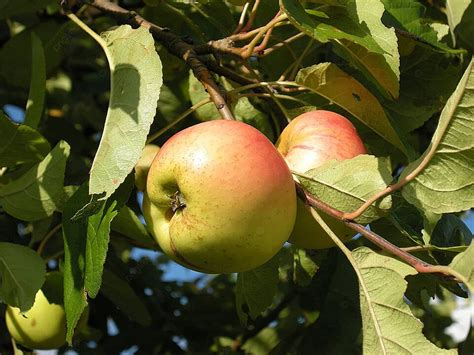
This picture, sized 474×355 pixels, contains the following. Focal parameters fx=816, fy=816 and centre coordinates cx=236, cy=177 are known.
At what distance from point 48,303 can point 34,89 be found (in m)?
0.45

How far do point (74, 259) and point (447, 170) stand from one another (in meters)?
0.60

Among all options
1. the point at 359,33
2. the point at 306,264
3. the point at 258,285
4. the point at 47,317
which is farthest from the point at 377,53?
the point at 47,317

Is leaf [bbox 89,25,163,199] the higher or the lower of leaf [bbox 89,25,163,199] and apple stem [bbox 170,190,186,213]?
the higher

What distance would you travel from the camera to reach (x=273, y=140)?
1.79 m

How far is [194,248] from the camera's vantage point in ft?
3.75

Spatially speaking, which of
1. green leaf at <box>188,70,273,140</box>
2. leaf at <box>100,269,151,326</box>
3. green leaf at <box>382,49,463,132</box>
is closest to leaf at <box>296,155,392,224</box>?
green leaf at <box>382,49,463,132</box>

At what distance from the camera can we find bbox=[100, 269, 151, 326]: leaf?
1864 mm

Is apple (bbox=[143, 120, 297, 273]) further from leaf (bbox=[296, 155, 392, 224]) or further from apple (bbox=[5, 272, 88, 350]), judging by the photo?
apple (bbox=[5, 272, 88, 350])

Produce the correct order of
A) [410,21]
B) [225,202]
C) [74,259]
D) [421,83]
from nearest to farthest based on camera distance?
[225,202], [74,259], [410,21], [421,83]

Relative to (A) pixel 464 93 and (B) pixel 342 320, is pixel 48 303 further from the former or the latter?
(A) pixel 464 93

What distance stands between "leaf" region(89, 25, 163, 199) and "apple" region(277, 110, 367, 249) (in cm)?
26

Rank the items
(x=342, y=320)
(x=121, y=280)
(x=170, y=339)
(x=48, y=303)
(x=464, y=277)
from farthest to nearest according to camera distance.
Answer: (x=170, y=339)
(x=342, y=320)
(x=121, y=280)
(x=48, y=303)
(x=464, y=277)

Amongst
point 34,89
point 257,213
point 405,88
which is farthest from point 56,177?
point 405,88

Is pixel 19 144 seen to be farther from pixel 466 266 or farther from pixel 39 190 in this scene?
pixel 466 266
